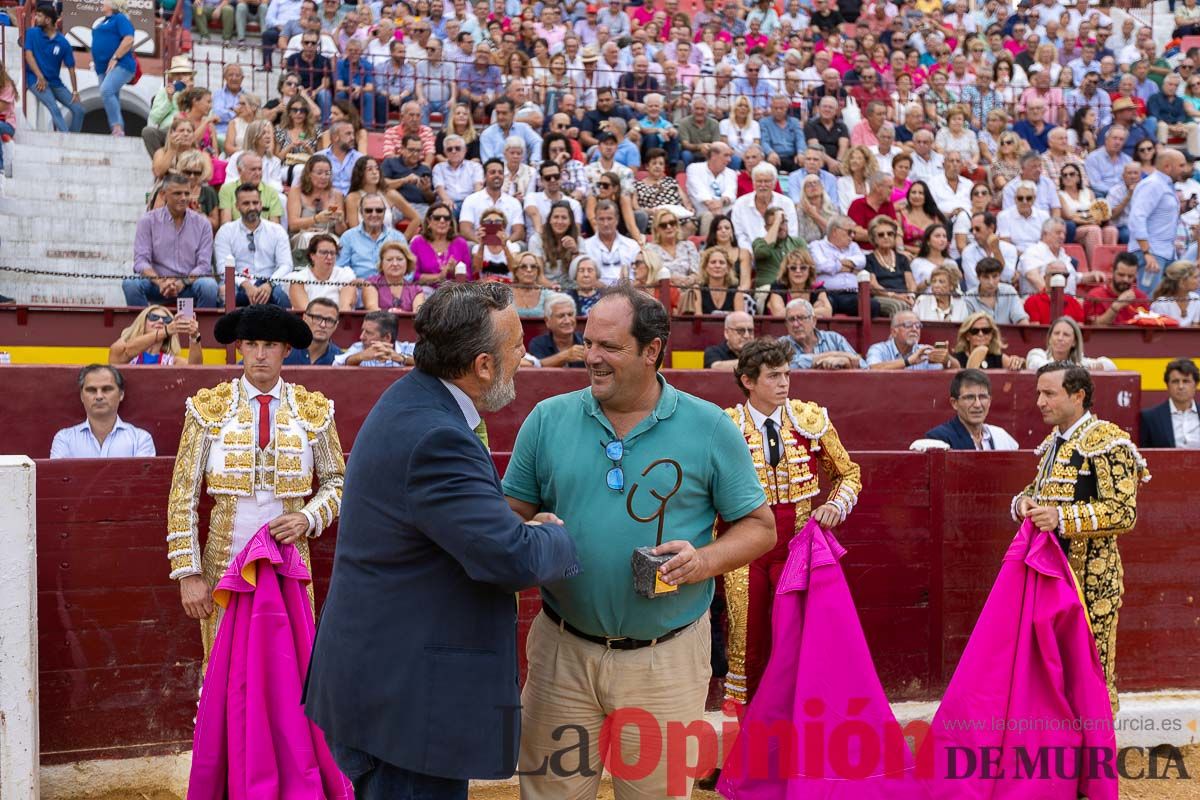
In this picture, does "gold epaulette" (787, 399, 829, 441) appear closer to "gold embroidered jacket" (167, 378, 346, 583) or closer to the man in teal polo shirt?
"gold embroidered jacket" (167, 378, 346, 583)

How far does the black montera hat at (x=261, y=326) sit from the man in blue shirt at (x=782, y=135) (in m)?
7.53

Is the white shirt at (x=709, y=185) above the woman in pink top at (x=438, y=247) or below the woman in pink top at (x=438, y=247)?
above

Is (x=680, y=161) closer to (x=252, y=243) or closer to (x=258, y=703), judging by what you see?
(x=252, y=243)

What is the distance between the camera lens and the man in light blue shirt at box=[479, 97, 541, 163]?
33.8 feet

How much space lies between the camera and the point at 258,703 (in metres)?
4.16

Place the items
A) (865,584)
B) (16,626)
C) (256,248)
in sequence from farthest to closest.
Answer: (256,248) → (865,584) → (16,626)

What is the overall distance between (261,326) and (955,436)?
2.95 meters

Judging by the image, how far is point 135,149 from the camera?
10.6 metres

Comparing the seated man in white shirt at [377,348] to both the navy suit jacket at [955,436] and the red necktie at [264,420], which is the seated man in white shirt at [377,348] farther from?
the navy suit jacket at [955,436]

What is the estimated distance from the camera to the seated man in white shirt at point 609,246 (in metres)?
8.48

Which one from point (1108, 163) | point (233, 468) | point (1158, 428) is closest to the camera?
point (233, 468)

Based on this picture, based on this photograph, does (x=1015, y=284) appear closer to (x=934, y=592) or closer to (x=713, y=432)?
(x=934, y=592)

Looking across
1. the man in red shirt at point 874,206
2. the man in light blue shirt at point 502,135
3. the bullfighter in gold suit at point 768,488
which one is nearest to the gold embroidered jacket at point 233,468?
the bullfighter in gold suit at point 768,488

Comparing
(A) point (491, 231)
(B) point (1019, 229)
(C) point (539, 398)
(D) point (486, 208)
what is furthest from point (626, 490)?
(B) point (1019, 229)
